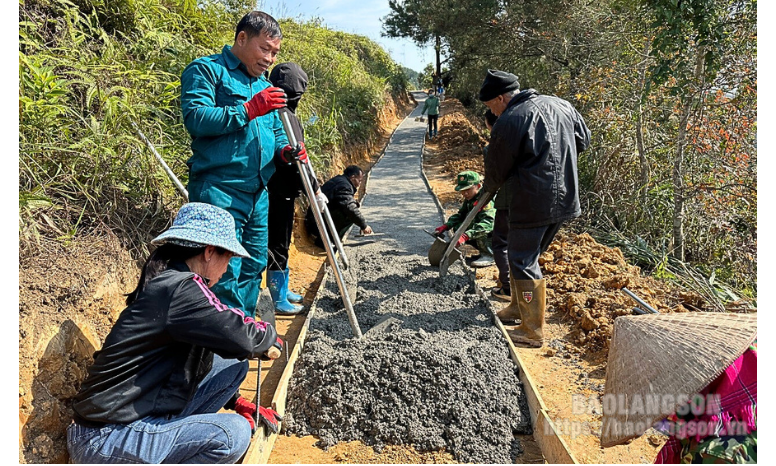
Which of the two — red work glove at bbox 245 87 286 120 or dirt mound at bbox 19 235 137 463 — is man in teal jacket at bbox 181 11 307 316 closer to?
red work glove at bbox 245 87 286 120

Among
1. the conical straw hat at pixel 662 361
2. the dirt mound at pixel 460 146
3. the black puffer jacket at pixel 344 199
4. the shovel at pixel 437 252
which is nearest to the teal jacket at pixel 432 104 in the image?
the dirt mound at pixel 460 146

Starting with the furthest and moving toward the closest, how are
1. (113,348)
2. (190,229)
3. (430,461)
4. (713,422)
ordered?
1. (430,461)
2. (190,229)
3. (113,348)
4. (713,422)

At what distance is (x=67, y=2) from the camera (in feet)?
12.4

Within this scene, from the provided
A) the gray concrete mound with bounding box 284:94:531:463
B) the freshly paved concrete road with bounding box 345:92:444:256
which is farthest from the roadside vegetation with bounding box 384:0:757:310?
the gray concrete mound with bounding box 284:94:531:463

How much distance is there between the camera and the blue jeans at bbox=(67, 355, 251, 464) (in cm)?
168

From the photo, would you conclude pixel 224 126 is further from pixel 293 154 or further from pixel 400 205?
pixel 400 205

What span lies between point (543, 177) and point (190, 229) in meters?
2.11

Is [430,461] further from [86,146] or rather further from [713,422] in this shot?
[86,146]

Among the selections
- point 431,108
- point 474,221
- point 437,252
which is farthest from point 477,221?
point 431,108

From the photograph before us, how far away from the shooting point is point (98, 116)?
11.2 feet

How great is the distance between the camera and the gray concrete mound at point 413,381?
2348mm

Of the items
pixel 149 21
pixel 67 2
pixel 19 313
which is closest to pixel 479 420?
pixel 19 313

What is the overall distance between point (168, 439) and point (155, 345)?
363 millimetres

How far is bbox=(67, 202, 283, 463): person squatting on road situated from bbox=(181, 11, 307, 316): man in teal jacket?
74 cm
